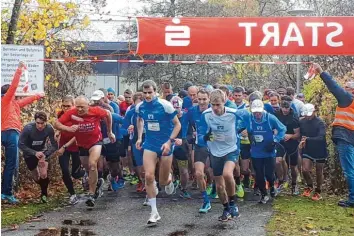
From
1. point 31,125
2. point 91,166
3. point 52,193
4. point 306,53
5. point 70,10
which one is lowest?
point 52,193

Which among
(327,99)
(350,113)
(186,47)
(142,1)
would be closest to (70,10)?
(186,47)

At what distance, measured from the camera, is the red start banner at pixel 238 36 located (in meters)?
11.4

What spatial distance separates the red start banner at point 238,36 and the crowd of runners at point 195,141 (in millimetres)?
893

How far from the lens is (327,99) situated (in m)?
12.7

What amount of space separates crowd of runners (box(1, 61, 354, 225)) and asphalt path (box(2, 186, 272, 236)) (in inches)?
9.1

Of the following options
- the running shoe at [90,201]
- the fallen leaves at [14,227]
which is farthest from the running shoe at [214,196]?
the fallen leaves at [14,227]

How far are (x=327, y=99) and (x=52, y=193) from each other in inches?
229

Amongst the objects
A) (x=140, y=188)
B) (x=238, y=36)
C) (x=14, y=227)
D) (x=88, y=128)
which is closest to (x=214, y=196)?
(x=140, y=188)

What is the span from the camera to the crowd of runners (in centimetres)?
900

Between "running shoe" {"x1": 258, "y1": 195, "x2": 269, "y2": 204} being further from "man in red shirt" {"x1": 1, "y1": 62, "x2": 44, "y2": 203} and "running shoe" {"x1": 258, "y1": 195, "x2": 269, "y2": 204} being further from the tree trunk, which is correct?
the tree trunk

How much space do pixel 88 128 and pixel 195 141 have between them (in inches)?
69.8

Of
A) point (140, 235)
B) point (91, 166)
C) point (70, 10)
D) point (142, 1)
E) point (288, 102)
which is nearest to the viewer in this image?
point (140, 235)

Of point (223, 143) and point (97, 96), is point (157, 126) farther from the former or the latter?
point (97, 96)

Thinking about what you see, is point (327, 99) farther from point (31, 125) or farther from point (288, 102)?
point (31, 125)
